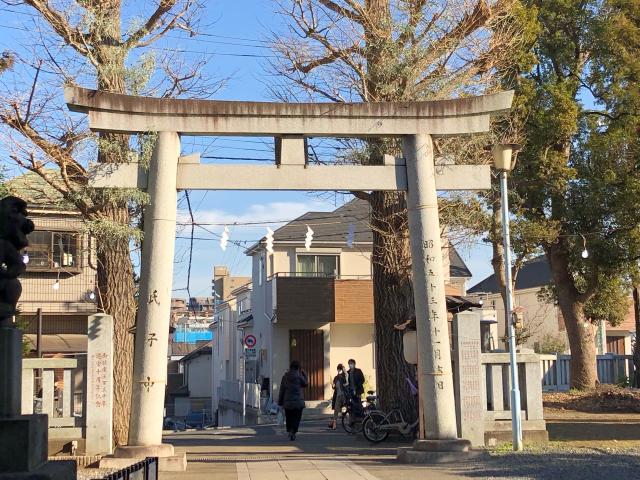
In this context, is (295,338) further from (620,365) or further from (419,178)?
(419,178)

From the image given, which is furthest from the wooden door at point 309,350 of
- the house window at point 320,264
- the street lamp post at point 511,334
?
the street lamp post at point 511,334

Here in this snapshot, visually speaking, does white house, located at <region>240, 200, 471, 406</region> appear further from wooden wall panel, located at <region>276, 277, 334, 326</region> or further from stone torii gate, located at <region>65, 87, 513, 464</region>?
stone torii gate, located at <region>65, 87, 513, 464</region>

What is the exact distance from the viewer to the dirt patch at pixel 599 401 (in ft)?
77.0

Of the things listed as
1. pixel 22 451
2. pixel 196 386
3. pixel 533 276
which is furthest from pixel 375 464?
pixel 196 386

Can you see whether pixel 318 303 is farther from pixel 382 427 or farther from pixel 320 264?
pixel 382 427

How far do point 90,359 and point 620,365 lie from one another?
2320 centimetres

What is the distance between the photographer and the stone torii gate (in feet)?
45.6

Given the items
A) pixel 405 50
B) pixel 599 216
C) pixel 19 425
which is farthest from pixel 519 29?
pixel 19 425

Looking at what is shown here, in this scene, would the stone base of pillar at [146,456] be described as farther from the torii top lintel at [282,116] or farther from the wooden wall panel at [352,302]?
the wooden wall panel at [352,302]

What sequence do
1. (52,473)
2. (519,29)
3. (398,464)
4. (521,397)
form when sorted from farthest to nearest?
(519,29)
(521,397)
(398,464)
(52,473)

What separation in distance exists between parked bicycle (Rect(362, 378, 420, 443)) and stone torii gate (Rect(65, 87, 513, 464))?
10.5 feet

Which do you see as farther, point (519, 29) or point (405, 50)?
point (519, 29)

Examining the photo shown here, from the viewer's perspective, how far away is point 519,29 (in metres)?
20.5

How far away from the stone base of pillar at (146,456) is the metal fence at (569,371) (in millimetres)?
17121
